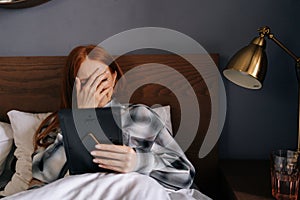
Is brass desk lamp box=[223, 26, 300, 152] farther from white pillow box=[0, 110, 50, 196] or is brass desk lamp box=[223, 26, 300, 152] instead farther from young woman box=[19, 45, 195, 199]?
white pillow box=[0, 110, 50, 196]

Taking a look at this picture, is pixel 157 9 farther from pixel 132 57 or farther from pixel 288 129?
pixel 288 129

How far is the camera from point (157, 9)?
1646 mm

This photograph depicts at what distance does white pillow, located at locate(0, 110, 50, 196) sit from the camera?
148cm

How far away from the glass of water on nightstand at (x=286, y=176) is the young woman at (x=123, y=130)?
0.28m

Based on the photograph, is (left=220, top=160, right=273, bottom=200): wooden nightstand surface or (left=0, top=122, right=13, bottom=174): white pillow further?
(left=0, top=122, right=13, bottom=174): white pillow

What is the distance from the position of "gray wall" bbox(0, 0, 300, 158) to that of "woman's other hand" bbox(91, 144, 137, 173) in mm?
603

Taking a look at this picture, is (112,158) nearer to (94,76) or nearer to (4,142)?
(94,76)

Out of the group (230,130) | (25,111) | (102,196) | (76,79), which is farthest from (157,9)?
(102,196)

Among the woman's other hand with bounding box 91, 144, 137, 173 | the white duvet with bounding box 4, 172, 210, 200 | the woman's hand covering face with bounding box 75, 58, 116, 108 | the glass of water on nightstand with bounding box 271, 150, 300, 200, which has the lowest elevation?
the glass of water on nightstand with bounding box 271, 150, 300, 200

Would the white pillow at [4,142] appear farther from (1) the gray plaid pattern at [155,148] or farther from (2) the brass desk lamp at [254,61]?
(2) the brass desk lamp at [254,61]

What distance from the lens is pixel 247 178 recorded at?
4.86 feet

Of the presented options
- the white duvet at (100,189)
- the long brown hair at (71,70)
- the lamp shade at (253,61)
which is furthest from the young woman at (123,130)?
the lamp shade at (253,61)

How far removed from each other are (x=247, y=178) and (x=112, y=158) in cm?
55

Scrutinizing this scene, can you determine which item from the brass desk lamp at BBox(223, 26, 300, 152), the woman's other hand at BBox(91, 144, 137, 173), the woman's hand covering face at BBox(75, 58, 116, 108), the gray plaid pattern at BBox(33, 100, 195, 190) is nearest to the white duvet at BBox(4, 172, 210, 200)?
the woman's other hand at BBox(91, 144, 137, 173)
